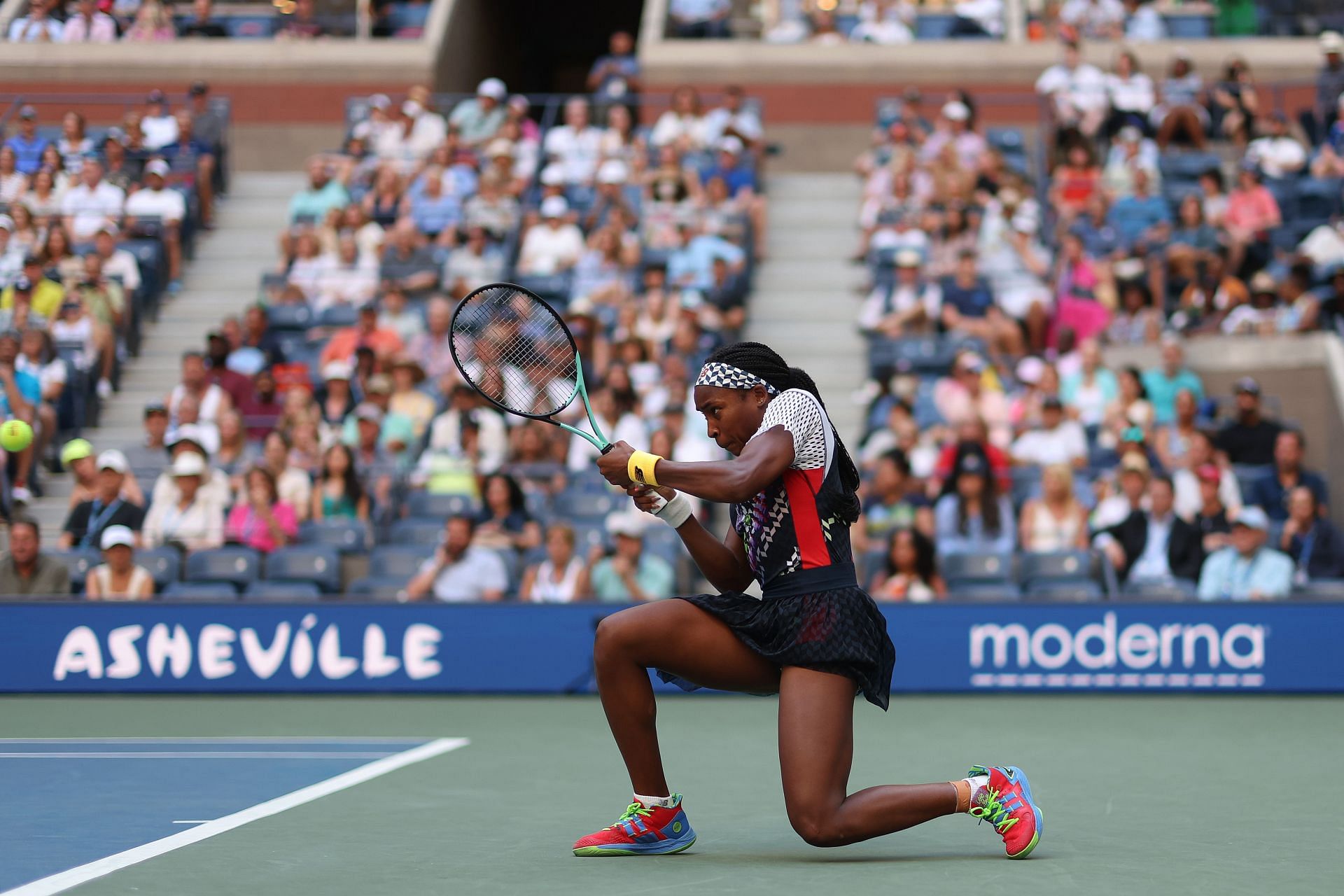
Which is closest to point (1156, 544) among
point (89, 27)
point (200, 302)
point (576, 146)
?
point (576, 146)

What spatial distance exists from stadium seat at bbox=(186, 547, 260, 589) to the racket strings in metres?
6.04

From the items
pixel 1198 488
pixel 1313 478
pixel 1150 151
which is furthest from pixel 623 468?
pixel 1150 151

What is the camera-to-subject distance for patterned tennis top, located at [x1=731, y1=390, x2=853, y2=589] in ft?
16.7

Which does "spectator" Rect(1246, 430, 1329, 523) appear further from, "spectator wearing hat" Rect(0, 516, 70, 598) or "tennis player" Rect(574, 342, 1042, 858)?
"spectator wearing hat" Rect(0, 516, 70, 598)

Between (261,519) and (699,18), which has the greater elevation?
(699,18)

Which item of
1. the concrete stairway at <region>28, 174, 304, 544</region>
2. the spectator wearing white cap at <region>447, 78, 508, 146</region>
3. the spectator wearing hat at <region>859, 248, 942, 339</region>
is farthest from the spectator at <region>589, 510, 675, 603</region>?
the spectator wearing white cap at <region>447, 78, 508, 146</region>

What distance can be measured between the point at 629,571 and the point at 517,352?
5.34 meters

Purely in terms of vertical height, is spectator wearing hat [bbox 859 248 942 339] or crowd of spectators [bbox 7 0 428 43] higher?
crowd of spectators [bbox 7 0 428 43]

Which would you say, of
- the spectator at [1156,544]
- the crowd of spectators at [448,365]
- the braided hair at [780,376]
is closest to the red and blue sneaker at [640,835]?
the braided hair at [780,376]

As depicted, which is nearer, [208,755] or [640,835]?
[640,835]

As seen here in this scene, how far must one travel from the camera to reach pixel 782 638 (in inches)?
199

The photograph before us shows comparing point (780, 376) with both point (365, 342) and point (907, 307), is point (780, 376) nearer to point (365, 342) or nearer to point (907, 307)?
point (365, 342)

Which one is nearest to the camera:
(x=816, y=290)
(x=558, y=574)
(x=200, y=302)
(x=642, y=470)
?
(x=642, y=470)

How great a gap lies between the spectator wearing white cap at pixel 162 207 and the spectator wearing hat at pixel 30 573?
19.5 feet
